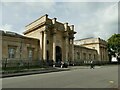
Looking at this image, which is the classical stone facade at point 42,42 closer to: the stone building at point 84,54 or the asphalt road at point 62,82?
the stone building at point 84,54

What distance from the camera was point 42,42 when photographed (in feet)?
127

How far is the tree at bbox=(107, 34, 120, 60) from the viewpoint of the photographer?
66.2 meters

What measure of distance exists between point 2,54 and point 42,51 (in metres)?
9.47

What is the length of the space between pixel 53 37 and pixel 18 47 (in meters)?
9.76

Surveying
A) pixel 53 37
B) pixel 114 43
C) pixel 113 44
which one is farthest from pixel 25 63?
pixel 113 44

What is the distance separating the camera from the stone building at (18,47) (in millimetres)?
31344

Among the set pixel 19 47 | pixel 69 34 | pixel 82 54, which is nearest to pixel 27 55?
pixel 19 47

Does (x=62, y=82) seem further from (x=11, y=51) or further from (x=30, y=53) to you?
(x=30, y=53)

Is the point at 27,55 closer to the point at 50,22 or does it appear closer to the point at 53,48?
the point at 53,48

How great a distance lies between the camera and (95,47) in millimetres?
66938

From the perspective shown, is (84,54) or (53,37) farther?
(84,54)

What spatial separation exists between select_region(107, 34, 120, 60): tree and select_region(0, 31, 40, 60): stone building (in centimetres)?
3797

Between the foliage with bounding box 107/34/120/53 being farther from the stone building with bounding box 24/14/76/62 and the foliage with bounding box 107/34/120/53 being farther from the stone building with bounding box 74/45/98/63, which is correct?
the stone building with bounding box 24/14/76/62

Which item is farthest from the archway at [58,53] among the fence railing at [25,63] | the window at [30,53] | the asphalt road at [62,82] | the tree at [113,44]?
the tree at [113,44]
